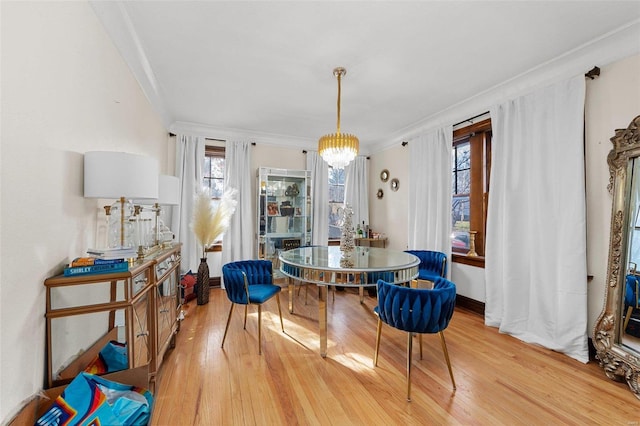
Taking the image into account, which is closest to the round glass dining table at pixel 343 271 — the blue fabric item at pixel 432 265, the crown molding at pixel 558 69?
the blue fabric item at pixel 432 265

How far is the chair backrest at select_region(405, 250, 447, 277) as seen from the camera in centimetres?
317

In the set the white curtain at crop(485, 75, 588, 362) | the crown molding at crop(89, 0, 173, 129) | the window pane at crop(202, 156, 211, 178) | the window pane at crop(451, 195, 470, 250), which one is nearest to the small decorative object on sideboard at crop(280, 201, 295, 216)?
the window pane at crop(202, 156, 211, 178)

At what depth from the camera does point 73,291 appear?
1330 mm

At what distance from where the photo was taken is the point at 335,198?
533 centimetres

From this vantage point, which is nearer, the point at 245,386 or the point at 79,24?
the point at 79,24

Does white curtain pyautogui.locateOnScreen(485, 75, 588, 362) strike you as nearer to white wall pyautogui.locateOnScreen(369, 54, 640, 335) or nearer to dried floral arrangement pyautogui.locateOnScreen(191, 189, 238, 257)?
white wall pyautogui.locateOnScreen(369, 54, 640, 335)

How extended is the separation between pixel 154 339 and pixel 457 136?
399cm

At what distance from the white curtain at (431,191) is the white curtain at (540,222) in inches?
25.4

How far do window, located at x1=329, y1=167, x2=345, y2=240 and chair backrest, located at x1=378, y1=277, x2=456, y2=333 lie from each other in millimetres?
3460

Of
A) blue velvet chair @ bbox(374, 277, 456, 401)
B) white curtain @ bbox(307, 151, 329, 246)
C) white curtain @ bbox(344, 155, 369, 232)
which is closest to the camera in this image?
blue velvet chair @ bbox(374, 277, 456, 401)

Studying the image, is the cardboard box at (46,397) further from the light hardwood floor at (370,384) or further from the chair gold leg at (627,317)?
the chair gold leg at (627,317)

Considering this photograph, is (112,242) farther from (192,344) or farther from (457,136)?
(457,136)

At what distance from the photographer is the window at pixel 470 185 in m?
3.36

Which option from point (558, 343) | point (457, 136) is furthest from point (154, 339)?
point (457, 136)
